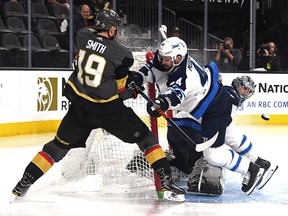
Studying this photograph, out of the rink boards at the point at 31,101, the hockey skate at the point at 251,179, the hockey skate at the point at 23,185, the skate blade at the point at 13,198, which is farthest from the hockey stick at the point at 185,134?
the rink boards at the point at 31,101

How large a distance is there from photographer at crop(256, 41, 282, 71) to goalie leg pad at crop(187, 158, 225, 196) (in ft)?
17.6

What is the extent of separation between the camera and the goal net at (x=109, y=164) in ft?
14.0

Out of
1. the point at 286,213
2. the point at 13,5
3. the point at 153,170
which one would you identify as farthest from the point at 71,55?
the point at 286,213

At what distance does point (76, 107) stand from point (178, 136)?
0.90 m

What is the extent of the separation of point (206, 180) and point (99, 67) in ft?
3.18

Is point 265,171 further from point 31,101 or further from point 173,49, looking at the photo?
point 31,101

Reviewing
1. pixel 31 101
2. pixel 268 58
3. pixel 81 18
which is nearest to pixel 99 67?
pixel 31 101

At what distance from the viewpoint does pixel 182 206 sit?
3840 millimetres

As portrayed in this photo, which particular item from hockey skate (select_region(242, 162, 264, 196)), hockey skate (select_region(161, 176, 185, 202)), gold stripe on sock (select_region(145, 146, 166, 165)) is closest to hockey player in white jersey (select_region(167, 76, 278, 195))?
hockey skate (select_region(242, 162, 264, 196))

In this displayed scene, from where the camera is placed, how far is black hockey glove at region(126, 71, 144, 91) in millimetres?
3820

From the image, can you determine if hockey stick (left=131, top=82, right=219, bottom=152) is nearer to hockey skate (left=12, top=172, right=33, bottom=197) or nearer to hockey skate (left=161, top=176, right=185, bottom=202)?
hockey skate (left=161, top=176, right=185, bottom=202)

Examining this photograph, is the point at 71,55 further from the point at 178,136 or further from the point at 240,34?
the point at 178,136

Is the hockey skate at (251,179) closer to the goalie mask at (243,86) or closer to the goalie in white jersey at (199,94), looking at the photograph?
the goalie in white jersey at (199,94)

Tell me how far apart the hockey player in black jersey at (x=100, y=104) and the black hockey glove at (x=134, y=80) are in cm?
3
